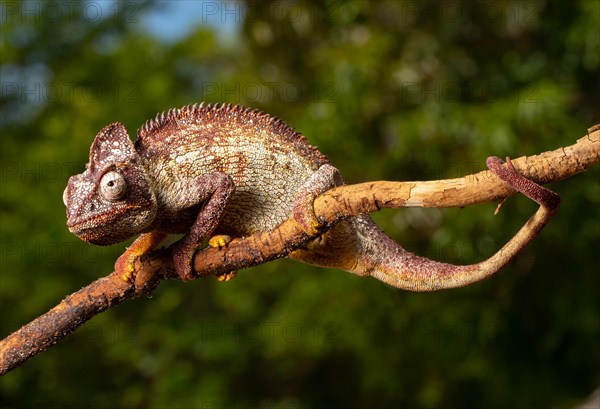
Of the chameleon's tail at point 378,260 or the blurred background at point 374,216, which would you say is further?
the blurred background at point 374,216

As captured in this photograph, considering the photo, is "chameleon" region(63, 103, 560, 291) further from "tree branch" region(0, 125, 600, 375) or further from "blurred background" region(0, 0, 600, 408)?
"blurred background" region(0, 0, 600, 408)

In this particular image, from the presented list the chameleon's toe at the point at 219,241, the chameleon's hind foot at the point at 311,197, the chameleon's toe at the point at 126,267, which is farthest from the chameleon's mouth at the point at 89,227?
the chameleon's hind foot at the point at 311,197

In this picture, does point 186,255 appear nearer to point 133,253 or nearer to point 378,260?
point 133,253

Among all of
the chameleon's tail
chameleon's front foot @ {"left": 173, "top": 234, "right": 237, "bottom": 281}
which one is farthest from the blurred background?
chameleon's front foot @ {"left": 173, "top": 234, "right": 237, "bottom": 281}

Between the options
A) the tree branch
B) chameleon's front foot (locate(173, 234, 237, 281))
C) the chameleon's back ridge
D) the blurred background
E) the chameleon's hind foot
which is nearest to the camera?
the tree branch

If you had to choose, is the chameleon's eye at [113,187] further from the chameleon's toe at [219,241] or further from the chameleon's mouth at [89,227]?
the chameleon's toe at [219,241]

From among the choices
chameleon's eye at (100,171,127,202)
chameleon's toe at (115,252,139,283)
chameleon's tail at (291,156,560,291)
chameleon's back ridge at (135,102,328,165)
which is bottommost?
chameleon's tail at (291,156,560,291)

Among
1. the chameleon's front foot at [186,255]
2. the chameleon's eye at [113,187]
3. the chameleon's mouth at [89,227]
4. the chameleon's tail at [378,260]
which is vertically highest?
the chameleon's eye at [113,187]

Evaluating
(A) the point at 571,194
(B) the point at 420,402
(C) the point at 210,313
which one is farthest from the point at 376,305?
(C) the point at 210,313
